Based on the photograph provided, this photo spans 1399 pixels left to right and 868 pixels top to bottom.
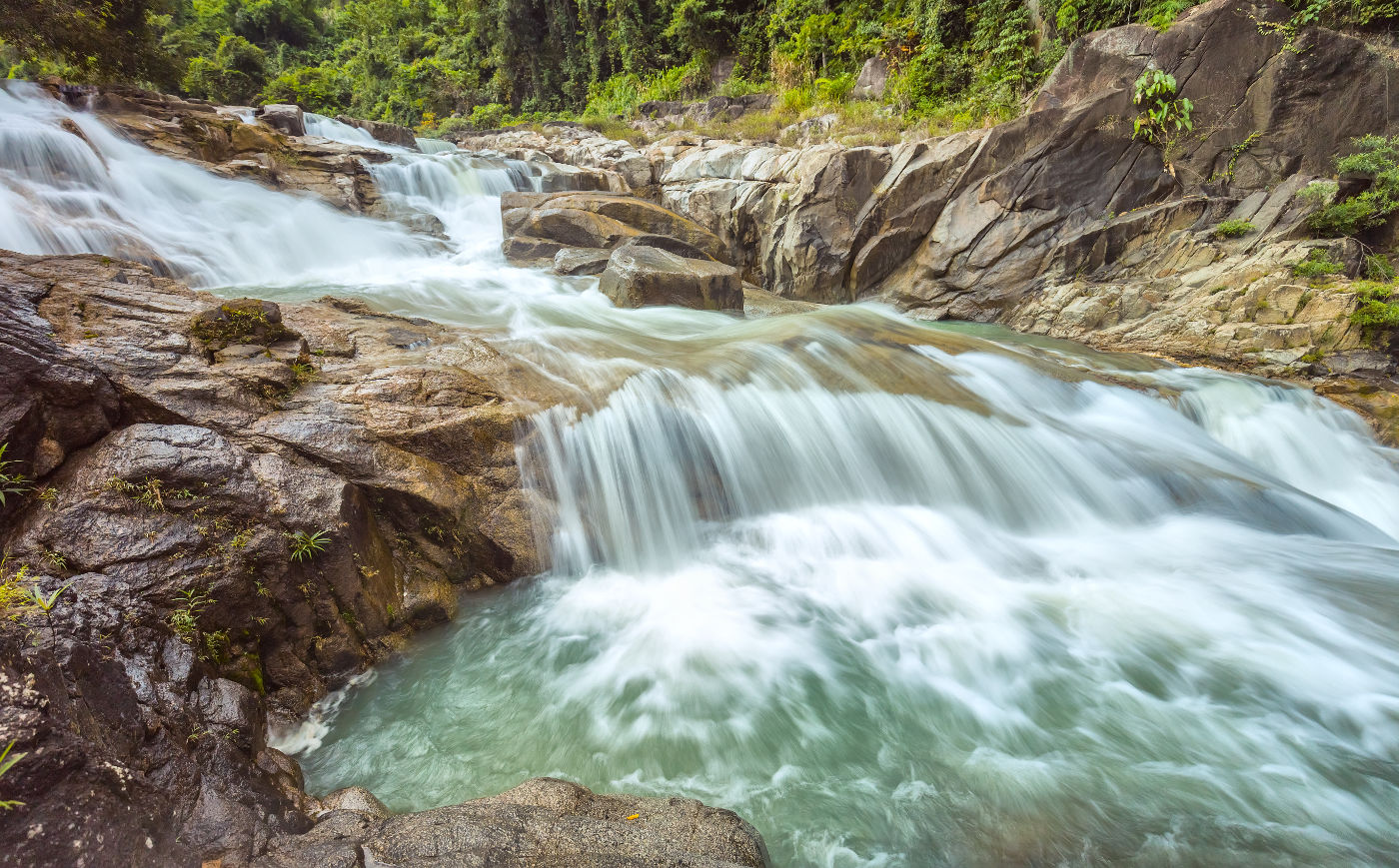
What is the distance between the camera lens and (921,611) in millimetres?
3875

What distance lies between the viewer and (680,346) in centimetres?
682

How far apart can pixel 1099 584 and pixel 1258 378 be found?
527 cm

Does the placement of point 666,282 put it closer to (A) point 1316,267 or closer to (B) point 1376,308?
(A) point 1316,267

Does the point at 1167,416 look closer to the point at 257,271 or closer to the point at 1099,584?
the point at 1099,584

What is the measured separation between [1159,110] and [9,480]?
14.0m

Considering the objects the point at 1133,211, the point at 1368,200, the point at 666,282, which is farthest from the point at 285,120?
the point at 1368,200

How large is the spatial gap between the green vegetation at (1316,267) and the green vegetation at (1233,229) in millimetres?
1096

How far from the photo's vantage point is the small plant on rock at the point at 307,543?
9.94 feet

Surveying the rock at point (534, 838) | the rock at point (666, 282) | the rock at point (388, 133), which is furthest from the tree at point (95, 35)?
the rock at point (534, 838)

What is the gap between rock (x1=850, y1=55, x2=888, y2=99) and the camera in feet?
47.8

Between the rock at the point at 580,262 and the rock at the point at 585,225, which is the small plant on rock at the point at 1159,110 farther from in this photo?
the rock at the point at 580,262

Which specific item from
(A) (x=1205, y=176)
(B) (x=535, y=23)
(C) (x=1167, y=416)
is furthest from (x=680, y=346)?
(B) (x=535, y=23)

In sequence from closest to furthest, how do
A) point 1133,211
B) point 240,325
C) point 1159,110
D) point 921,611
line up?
1. point 921,611
2. point 240,325
3. point 1159,110
4. point 1133,211

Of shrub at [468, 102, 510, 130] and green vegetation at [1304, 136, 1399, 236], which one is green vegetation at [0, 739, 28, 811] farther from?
shrub at [468, 102, 510, 130]
